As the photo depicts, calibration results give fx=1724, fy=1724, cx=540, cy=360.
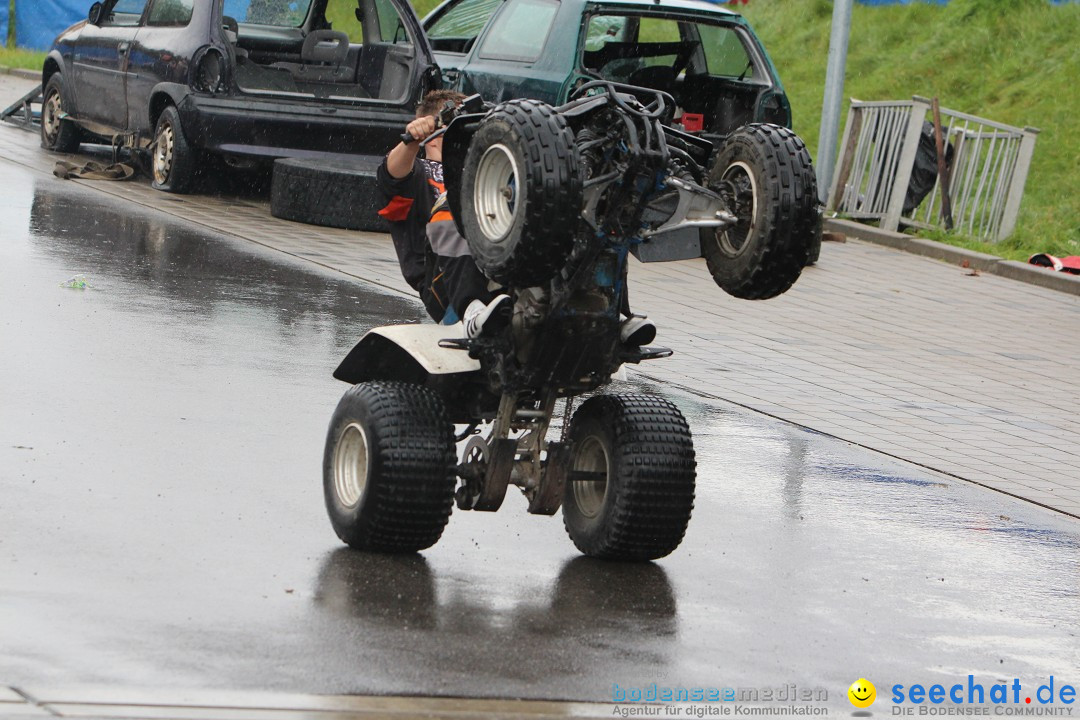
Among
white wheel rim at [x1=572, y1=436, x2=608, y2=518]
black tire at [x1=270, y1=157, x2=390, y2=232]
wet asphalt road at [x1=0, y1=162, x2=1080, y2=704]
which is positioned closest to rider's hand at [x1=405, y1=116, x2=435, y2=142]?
white wheel rim at [x1=572, y1=436, x2=608, y2=518]

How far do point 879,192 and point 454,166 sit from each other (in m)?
11.8

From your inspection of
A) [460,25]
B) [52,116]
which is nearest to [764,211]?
[460,25]

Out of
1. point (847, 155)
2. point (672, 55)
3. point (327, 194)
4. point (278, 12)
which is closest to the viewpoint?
point (327, 194)

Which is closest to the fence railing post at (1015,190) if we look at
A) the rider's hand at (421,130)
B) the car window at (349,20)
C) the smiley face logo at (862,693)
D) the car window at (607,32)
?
the car window at (607,32)

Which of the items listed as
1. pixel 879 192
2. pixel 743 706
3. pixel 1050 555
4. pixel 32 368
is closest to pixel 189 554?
pixel 743 706

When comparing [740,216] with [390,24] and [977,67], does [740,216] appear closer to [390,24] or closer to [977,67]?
[390,24]

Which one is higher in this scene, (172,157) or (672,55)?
(672,55)

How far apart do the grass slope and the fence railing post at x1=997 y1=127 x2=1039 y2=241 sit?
2.17 ft

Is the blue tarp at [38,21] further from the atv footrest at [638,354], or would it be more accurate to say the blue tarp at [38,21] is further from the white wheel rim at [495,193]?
the white wheel rim at [495,193]

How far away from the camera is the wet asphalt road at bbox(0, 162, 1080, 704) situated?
4680 mm

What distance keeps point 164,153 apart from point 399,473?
9.37m

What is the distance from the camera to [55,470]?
20.2ft

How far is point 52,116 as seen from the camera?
55.1ft

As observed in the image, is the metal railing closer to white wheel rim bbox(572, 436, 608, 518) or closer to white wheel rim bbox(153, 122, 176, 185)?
white wheel rim bbox(153, 122, 176, 185)
